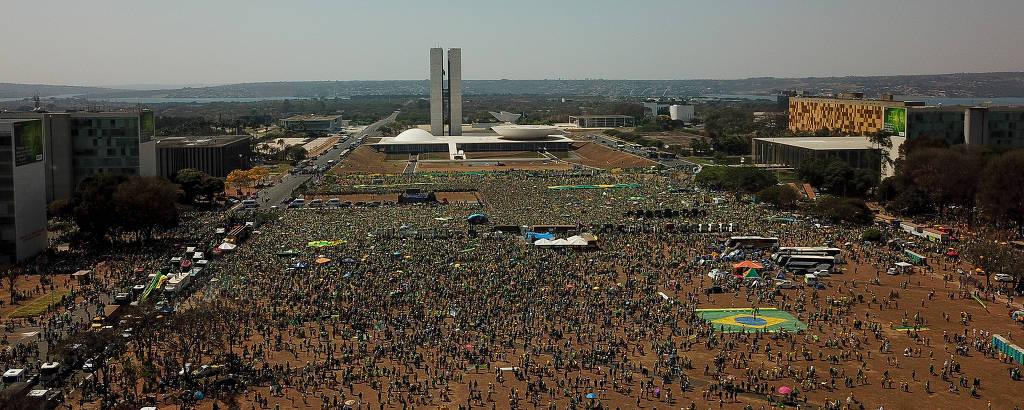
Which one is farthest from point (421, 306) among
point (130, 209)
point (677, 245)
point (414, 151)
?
point (414, 151)

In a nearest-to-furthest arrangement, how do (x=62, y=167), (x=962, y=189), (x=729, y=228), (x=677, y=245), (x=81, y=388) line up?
1. (x=81, y=388)
2. (x=677, y=245)
3. (x=729, y=228)
4. (x=962, y=189)
5. (x=62, y=167)

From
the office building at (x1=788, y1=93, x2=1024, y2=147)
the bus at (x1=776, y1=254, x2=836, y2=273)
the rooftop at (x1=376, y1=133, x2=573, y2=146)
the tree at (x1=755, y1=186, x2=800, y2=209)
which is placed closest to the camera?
the bus at (x1=776, y1=254, x2=836, y2=273)

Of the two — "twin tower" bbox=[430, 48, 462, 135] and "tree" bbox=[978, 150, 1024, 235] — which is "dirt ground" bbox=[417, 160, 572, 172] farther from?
"tree" bbox=[978, 150, 1024, 235]

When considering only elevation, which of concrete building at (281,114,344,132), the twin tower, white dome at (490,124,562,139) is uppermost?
the twin tower

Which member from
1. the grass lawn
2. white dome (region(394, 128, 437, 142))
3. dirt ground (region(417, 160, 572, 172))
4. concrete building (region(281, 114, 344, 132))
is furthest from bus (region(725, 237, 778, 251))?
concrete building (region(281, 114, 344, 132))

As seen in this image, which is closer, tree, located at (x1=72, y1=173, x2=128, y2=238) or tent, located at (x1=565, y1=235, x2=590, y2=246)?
tent, located at (x1=565, y1=235, x2=590, y2=246)

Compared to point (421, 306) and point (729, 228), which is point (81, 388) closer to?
point (421, 306)
